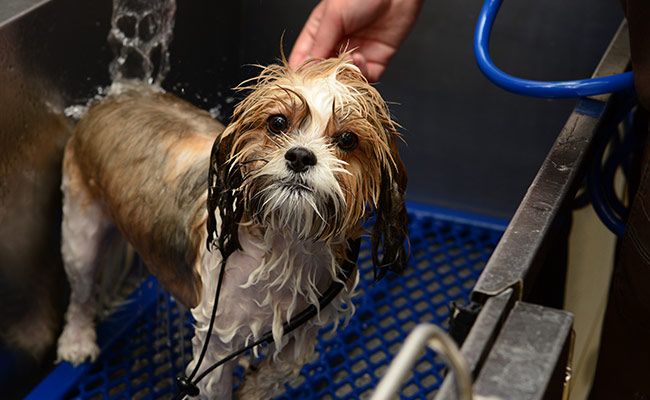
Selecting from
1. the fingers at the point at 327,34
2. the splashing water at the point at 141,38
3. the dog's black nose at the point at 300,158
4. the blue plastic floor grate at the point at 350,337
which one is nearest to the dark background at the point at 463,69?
the splashing water at the point at 141,38

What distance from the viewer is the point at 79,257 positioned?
6.38 feet

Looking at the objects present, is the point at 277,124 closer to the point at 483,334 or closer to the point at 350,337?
the point at 483,334

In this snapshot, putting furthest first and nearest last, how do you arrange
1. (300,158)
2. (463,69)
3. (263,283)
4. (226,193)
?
(463,69) < (263,283) < (226,193) < (300,158)

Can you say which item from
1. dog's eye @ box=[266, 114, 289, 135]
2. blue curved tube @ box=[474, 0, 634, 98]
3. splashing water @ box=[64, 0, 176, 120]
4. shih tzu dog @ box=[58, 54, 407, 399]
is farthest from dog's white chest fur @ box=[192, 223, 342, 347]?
splashing water @ box=[64, 0, 176, 120]

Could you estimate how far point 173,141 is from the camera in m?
1.79

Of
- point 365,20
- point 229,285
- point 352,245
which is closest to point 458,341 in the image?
point 352,245

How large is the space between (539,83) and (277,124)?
0.54m

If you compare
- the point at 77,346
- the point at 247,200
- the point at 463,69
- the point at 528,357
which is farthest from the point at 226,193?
the point at 463,69

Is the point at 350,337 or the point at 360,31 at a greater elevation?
the point at 360,31

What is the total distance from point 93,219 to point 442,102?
99 centimetres

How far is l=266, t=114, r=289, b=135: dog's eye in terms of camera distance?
1287 millimetres

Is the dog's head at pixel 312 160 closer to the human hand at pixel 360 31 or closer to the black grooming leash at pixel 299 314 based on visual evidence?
the black grooming leash at pixel 299 314

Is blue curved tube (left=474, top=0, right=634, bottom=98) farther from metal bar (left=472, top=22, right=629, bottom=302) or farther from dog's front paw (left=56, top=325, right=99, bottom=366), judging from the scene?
dog's front paw (left=56, top=325, right=99, bottom=366)

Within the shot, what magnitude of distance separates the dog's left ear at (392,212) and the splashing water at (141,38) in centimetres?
85
